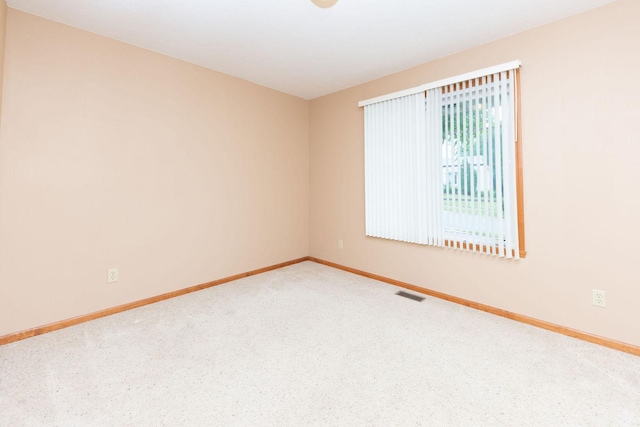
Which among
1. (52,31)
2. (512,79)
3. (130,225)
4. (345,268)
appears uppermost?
(52,31)

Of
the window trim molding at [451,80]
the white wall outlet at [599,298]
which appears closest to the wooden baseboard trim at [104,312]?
the window trim molding at [451,80]

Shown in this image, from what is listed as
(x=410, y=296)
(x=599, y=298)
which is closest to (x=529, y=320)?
(x=599, y=298)

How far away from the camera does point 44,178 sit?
2.32 m

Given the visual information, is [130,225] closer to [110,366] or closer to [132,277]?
[132,277]

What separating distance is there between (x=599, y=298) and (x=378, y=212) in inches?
82.2

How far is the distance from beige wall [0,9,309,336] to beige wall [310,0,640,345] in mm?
2449

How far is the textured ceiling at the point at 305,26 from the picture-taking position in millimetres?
2143

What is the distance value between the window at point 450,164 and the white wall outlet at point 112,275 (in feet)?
9.08

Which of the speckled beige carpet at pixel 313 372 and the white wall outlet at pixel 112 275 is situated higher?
the white wall outlet at pixel 112 275

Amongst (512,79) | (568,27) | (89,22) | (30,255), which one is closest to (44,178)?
(30,255)

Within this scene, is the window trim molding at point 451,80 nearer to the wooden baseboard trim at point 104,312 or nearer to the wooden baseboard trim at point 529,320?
the wooden baseboard trim at point 529,320

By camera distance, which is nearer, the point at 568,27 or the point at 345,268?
the point at 568,27

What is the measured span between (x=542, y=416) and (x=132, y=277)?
10.7 ft

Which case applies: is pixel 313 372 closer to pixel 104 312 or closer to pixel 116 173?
pixel 104 312
